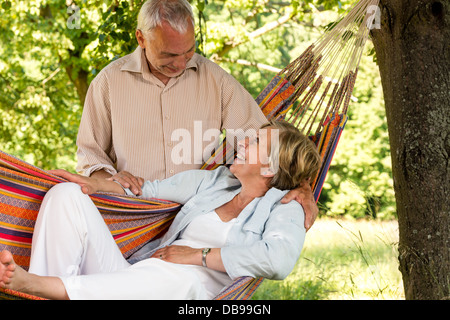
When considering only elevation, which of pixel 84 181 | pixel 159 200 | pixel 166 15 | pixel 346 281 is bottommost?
pixel 346 281

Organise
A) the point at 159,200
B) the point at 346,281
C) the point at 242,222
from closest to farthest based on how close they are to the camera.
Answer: the point at 242,222 < the point at 159,200 < the point at 346,281

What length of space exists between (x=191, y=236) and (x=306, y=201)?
1.53ft

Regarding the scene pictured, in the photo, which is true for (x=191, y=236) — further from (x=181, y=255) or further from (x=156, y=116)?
(x=156, y=116)

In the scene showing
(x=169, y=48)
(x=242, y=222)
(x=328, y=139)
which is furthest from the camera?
(x=328, y=139)

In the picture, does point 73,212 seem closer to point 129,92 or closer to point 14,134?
point 129,92

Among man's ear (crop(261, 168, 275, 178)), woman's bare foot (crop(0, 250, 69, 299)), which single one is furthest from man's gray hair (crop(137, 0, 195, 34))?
woman's bare foot (crop(0, 250, 69, 299))

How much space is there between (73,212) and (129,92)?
0.86 m

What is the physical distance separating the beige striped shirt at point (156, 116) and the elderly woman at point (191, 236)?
216 mm

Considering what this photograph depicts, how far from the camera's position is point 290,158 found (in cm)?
242

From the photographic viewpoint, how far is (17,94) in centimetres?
803

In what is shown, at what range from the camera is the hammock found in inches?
83.4

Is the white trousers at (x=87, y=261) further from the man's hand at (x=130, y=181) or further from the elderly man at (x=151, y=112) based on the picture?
the elderly man at (x=151, y=112)

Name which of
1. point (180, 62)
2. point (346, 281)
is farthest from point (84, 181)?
point (346, 281)

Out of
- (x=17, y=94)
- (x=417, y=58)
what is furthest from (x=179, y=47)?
(x=17, y=94)
